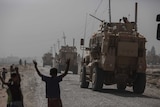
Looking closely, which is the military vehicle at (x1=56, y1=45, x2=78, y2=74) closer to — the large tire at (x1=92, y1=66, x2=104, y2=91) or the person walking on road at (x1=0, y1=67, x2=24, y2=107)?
the large tire at (x1=92, y1=66, x2=104, y2=91)

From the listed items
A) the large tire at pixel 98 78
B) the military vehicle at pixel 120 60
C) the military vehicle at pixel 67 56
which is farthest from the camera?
the military vehicle at pixel 67 56

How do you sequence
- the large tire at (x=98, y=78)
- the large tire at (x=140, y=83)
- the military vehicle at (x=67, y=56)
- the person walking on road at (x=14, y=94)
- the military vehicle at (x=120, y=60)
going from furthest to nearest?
the military vehicle at (x=67, y=56) → the large tire at (x=98, y=78) → the large tire at (x=140, y=83) → the military vehicle at (x=120, y=60) → the person walking on road at (x=14, y=94)

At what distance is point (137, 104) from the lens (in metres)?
17.7

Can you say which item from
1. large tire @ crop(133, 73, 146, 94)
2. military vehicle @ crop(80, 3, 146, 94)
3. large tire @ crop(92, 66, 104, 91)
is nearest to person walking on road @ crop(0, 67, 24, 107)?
military vehicle @ crop(80, 3, 146, 94)

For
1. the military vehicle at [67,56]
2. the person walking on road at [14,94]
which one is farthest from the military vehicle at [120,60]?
the military vehicle at [67,56]

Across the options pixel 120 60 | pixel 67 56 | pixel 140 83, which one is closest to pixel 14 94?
pixel 120 60

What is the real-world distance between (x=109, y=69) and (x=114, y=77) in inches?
28.8

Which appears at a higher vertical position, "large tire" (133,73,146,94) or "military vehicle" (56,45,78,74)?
"military vehicle" (56,45,78,74)

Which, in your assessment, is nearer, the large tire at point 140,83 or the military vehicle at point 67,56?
the large tire at point 140,83

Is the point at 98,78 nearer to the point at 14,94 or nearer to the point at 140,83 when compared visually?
the point at 140,83

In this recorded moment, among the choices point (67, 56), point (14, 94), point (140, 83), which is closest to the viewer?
point (14, 94)

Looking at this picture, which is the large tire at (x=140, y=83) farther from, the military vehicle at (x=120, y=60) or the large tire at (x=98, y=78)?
the large tire at (x=98, y=78)

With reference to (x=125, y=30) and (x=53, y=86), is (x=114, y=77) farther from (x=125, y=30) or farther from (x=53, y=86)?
(x=53, y=86)

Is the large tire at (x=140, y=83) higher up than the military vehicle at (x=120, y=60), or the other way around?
the military vehicle at (x=120, y=60)
